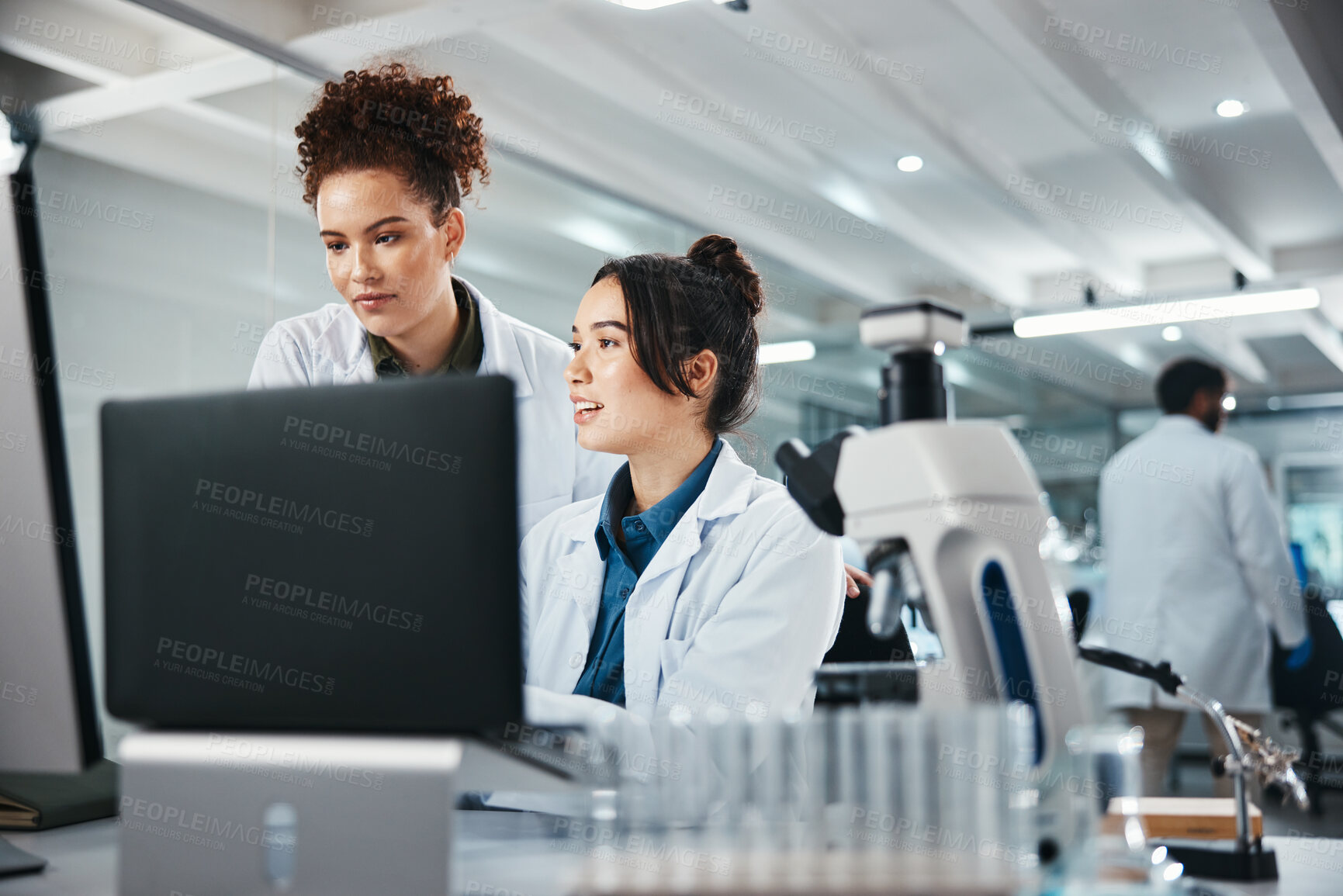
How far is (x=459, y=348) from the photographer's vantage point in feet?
6.67

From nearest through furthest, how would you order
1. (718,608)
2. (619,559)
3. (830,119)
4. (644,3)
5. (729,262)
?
(718,608) < (619,559) < (729,262) < (644,3) < (830,119)

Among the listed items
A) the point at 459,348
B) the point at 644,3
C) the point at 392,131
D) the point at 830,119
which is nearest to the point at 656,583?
the point at 459,348

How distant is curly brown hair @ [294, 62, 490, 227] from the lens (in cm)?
190

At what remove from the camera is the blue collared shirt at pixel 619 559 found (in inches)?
65.2

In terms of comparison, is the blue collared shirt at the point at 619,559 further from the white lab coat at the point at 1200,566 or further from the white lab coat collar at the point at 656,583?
the white lab coat at the point at 1200,566

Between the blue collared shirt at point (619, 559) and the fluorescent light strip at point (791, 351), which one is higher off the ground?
the fluorescent light strip at point (791, 351)

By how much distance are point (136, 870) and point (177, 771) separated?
0.08m

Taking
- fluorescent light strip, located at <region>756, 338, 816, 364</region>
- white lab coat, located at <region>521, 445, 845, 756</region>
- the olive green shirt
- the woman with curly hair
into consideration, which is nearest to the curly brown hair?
the woman with curly hair

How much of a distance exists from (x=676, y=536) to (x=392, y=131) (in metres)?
0.88

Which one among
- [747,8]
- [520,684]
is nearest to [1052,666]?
[520,684]

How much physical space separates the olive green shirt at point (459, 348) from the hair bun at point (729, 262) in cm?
46

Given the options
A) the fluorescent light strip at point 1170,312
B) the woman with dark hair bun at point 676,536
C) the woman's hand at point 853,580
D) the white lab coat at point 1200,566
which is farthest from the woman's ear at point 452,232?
the fluorescent light strip at point 1170,312

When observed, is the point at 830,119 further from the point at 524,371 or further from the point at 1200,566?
the point at 524,371

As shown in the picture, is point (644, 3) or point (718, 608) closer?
point (718, 608)
